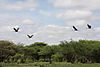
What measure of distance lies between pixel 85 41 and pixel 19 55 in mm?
15460

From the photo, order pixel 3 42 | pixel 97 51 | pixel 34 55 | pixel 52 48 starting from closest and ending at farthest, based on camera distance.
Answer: pixel 97 51 < pixel 3 42 < pixel 52 48 < pixel 34 55

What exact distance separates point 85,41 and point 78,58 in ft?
17.5

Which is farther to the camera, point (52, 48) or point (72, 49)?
point (52, 48)

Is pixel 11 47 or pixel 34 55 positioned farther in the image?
pixel 34 55

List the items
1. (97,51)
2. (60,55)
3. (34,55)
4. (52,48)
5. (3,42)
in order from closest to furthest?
1. (97,51)
2. (60,55)
3. (3,42)
4. (52,48)
5. (34,55)

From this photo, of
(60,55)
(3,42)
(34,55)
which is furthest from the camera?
(34,55)

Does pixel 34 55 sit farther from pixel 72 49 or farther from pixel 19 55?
pixel 72 49

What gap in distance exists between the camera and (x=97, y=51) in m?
39.1

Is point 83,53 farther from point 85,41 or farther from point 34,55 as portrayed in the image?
point 34,55

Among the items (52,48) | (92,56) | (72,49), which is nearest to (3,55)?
(52,48)

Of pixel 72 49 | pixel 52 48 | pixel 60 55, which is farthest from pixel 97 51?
pixel 52 48

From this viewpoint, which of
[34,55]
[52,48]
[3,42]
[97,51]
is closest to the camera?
[97,51]

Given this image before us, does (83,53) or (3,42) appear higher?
(3,42)

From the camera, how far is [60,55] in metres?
42.1
